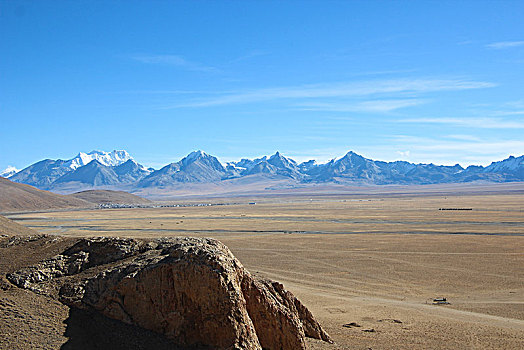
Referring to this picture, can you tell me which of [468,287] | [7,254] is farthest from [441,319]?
[7,254]

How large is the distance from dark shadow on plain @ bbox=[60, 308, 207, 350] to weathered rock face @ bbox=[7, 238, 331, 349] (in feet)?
0.54

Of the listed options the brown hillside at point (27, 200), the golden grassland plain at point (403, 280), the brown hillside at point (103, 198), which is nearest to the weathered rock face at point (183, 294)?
the golden grassland plain at point (403, 280)

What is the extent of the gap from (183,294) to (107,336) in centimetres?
176

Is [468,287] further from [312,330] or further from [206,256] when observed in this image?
[206,256]

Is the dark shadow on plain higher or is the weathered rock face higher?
the weathered rock face

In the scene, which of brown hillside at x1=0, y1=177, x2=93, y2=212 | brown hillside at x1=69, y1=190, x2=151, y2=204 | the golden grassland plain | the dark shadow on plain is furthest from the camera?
brown hillside at x1=69, y1=190, x2=151, y2=204

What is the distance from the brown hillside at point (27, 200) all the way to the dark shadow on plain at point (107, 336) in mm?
128601

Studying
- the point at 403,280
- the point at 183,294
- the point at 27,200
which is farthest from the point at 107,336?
the point at 27,200

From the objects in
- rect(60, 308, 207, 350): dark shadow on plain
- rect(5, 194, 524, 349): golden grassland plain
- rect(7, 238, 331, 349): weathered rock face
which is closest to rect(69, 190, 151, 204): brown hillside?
rect(5, 194, 524, 349): golden grassland plain

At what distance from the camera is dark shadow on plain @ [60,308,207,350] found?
9.10 meters

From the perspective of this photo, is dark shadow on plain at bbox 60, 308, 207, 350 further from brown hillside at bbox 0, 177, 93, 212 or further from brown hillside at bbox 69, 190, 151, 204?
brown hillside at bbox 69, 190, 151, 204

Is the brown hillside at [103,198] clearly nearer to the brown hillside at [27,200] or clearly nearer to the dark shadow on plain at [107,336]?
the brown hillside at [27,200]

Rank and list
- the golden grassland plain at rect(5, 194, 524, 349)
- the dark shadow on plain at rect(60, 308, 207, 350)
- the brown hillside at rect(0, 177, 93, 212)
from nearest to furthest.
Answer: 1. the dark shadow on plain at rect(60, 308, 207, 350)
2. the golden grassland plain at rect(5, 194, 524, 349)
3. the brown hillside at rect(0, 177, 93, 212)

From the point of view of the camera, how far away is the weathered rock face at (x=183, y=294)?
30.2 feet
